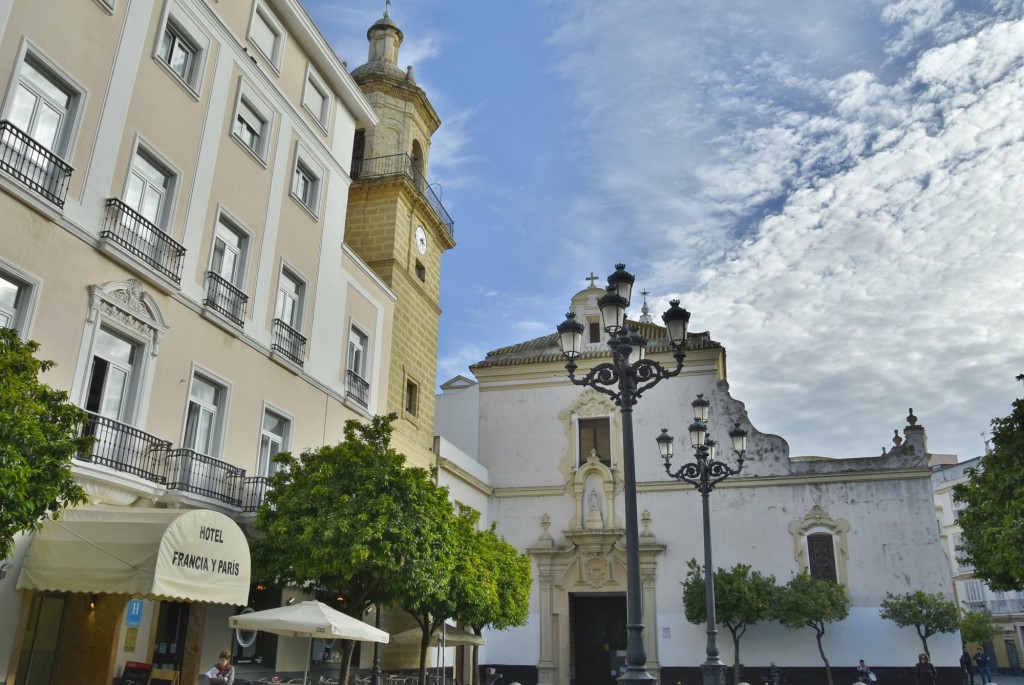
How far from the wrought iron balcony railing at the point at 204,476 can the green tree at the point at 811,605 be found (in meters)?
17.3

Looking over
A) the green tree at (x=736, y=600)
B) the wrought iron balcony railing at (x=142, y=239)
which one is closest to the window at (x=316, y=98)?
the wrought iron balcony railing at (x=142, y=239)

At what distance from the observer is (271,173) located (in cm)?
1642

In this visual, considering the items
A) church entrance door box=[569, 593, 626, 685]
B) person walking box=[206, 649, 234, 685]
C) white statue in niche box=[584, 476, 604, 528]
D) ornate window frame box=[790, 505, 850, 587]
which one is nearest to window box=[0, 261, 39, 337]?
person walking box=[206, 649, 234, 685]

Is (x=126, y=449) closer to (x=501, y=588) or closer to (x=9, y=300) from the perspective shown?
(x=9, y=300)

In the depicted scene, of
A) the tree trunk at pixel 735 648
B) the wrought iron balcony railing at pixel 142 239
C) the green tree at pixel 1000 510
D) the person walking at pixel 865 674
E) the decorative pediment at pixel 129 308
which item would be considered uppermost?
the wrought iron balcony railing at pixel 142 239

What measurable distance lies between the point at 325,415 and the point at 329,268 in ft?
10.9

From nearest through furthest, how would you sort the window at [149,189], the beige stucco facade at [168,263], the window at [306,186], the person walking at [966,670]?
the beige stucco facade at [168,263]
the window at [149,189]
the window at [306,186]
the person walking at [966,670]

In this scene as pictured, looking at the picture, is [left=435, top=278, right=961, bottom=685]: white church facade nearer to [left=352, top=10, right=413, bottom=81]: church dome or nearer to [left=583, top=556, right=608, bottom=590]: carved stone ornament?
[left=583, top=556, right=608, bottom=590]: carved stone ornament

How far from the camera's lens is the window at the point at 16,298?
10117mm

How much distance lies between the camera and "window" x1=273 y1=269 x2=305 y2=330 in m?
16.5

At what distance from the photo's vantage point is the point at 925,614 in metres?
23.9

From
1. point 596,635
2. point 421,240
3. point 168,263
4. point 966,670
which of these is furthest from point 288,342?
point 966,670

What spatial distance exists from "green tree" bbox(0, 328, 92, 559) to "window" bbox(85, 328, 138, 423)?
10.7 feet

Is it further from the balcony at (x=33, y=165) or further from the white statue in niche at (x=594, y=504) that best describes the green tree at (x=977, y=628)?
the balcony at (x=33, y=165)
